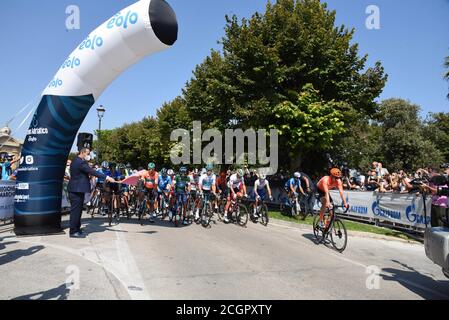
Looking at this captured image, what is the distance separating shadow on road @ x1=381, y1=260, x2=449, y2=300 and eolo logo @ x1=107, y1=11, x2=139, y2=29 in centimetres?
746

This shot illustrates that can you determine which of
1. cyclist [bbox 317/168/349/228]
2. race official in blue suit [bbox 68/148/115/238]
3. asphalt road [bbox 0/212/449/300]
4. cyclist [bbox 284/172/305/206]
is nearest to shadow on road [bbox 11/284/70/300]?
asphalt road [bbox 0/212/449/300]

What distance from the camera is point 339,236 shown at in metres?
8.39

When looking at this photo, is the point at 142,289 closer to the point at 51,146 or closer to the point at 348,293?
the point at 348,293

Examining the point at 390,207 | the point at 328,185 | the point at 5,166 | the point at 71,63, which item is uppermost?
the point at 71,63

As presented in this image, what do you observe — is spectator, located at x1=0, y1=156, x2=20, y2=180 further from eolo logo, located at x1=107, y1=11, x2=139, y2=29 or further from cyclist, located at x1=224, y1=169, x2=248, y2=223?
cyclist, located at x1=224, y1=169, x2=248, y2=223

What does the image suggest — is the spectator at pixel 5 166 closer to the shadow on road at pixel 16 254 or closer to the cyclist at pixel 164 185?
the cyclist at pixel 164 185

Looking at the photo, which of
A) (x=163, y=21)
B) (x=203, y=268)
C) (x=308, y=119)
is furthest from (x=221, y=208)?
(x=203, y=268)

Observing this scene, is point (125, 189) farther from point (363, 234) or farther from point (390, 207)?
point (390, 207)

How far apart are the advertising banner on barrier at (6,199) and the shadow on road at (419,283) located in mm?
9750

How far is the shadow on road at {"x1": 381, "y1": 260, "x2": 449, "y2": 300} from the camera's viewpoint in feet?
17.1

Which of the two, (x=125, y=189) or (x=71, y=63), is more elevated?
(x=71, y=63)

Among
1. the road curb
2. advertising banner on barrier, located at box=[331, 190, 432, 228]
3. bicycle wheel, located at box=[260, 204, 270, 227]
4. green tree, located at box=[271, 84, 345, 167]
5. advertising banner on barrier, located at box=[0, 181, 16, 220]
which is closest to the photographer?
advertising banner on barrier, located at box=[0, 181, 16, 220]

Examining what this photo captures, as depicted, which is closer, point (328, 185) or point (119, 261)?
point (119, 261)

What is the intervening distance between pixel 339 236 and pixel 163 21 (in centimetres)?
657
